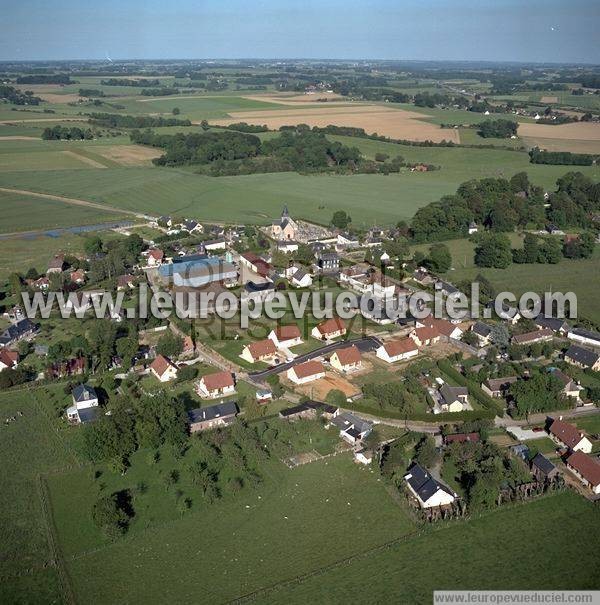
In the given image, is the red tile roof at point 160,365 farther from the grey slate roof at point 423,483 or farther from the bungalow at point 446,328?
the bungalow at point 446,328

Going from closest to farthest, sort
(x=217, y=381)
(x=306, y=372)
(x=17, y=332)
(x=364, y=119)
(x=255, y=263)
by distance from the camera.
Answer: (x=217, y=381), (x=306, y=372), (x=17, y=332), (x=255, y=263), (x=364, y=119)

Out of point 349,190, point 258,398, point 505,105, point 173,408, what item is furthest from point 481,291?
point 505,105

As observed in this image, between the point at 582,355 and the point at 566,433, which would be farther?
the point at 582,355

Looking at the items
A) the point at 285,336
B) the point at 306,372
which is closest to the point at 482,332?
the point at 306,372

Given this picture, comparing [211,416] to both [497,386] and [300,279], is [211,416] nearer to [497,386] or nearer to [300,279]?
[497,386]

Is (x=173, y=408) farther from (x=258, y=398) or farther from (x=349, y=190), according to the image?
(x=349, y=190)

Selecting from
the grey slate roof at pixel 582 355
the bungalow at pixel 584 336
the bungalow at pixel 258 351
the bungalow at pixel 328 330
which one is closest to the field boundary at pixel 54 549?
the bungalow at pixel 258 351

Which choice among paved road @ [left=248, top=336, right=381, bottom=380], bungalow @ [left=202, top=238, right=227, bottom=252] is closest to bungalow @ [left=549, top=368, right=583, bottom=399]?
paved road @ [left=248, top=336, right=381, bottom=380]
